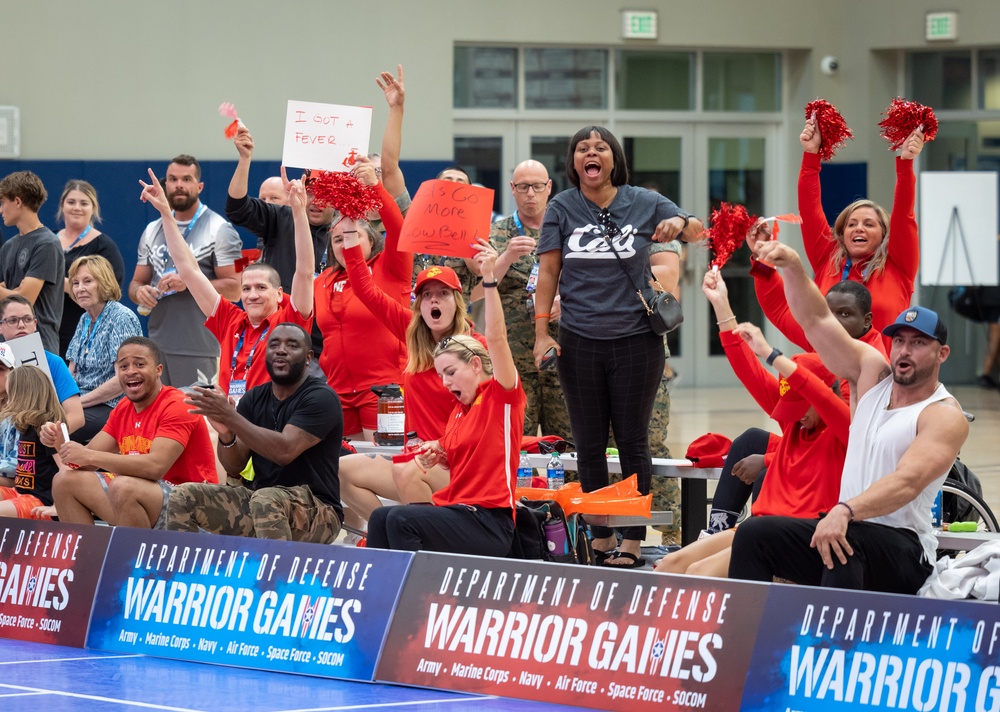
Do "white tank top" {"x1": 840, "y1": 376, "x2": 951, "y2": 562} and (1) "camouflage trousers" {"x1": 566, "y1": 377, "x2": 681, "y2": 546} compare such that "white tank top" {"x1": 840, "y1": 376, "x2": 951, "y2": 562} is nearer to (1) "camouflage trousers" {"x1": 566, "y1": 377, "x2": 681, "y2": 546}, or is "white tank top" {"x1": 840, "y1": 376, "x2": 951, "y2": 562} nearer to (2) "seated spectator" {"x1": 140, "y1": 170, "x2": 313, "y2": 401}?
(1) "camouflage trousers" {"x1": 566, "y1": 377, "x2": 681, "y2": 546}

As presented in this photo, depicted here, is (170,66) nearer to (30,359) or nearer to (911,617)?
(30,359)

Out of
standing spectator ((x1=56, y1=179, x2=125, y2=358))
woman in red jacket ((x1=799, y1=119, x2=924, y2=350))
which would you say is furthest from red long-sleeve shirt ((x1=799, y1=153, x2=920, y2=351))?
standing spectator ((x1=56, y1=179, x2=125, y2=358))

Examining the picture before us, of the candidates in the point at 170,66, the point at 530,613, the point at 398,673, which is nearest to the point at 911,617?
the point at 530,613

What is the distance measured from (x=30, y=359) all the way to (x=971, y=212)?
36.3 feet

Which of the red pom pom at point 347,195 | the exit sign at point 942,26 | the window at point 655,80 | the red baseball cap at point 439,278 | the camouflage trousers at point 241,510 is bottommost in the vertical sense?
the camouflage trousers at point 241,510

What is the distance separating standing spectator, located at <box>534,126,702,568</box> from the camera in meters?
6.11

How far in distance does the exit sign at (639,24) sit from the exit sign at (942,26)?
2846 mm

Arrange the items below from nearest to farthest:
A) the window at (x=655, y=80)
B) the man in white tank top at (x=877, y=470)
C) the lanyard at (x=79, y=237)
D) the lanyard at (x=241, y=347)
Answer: the man in white tank top at (x=877, y=470) → the lanyard at (x=241, y=347) → the lanyard at (x=79, y=237) → the window at (x=655, y=80)

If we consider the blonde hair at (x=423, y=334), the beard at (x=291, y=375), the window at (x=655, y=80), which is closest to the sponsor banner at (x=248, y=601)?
the beard at (x=291, y=375)

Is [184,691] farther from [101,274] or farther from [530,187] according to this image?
[101,274]

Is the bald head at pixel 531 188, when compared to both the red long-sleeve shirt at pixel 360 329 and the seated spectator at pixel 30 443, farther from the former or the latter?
the seated spectator at pixel 30 443

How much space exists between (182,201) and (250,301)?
148 cm

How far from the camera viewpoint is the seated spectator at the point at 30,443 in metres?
6.50

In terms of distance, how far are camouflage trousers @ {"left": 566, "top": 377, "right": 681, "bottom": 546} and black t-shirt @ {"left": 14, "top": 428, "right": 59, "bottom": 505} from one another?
2526 millimetres
